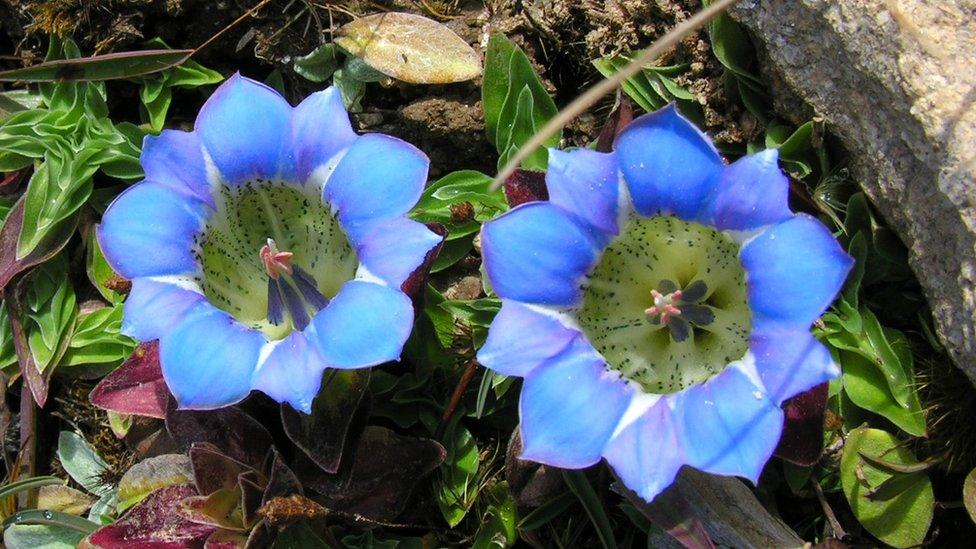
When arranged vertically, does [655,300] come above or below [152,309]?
above

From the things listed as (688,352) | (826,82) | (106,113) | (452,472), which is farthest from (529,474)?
(106,113)

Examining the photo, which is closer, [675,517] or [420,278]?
[675,517]

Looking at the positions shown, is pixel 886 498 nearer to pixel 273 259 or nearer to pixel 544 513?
pixel 544 513

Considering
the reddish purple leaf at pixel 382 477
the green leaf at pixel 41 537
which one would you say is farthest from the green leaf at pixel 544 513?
the green leaf at pixel 41 537

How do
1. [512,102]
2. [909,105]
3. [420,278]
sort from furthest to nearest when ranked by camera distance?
1. [512,102]
2. [420,278]
3. [909,105]

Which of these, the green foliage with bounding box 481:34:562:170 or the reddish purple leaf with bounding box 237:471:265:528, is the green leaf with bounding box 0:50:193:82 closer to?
the green foliage with bounding box 481:34:562:170

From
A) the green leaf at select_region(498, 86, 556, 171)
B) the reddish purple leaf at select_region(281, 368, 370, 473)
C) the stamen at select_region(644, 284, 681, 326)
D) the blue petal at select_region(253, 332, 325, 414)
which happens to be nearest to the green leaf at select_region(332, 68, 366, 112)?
the green leaf at select_region(498, 86, 556, 171)

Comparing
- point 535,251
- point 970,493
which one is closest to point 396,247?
point 535,251
